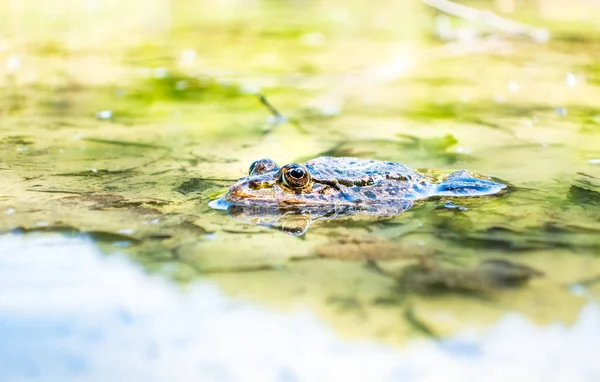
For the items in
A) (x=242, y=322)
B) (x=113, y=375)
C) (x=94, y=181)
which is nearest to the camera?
(x=113, y=375)

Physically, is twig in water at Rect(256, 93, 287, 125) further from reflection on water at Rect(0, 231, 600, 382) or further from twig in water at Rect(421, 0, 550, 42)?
twig in water at Rect(421, 0, 550, 42)

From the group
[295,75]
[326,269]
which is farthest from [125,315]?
[295,75]

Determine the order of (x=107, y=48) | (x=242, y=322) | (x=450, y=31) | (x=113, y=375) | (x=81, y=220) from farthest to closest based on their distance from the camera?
(x=450, y=31) < (x=107, y=48) < (x=81, y=220) < (x=242, y=322) < (x=113, y=375)

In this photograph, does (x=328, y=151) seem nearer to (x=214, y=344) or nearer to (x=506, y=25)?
(x=214, y=344)

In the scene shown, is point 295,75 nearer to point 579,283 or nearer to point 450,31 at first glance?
point 450,31

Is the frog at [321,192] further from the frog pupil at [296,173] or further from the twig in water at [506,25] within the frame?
the twig in water at [506,25]

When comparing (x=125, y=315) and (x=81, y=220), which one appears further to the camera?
(x=81, y=220)

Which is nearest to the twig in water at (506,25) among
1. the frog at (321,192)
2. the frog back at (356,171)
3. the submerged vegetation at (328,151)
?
the submerged vegetation at (328,151)
